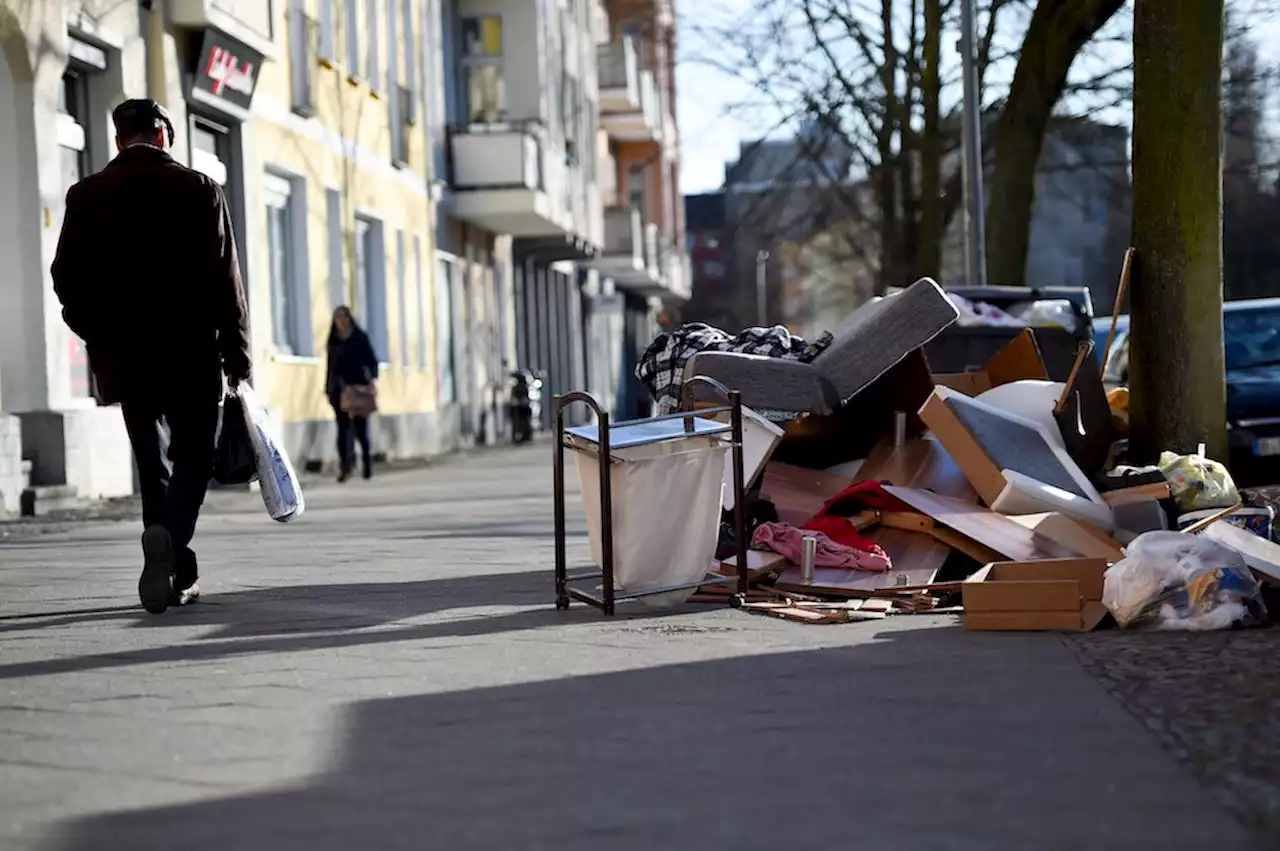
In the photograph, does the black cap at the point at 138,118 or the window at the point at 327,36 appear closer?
the black cap at the point at 138,118

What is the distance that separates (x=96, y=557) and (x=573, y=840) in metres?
8.18

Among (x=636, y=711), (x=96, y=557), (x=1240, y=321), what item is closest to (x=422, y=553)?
(x=96, y=557)

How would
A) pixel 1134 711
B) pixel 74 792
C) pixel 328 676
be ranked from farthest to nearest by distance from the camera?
1. pixel 328 676
2. pixel 1134 711
3. pixel 74 792

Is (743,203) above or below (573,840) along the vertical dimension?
above

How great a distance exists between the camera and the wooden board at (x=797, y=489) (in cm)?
1016

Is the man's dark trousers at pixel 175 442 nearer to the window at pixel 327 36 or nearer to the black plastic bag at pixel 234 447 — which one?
the black plastic bag at pixel 234 447

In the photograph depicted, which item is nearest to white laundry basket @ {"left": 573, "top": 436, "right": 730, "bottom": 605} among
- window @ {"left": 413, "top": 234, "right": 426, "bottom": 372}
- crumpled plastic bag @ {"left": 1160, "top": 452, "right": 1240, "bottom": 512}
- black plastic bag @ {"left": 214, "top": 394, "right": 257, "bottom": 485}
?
black plastic bag @ {"left": 214, "top": 394, "right": 257, "bottom": 485}

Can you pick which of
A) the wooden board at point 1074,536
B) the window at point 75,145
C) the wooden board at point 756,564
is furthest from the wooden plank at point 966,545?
the window at point 75,145

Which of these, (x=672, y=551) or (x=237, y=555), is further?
(x=237, y=555)

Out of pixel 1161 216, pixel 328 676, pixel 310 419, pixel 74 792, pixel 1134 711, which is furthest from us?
pixel 310 419

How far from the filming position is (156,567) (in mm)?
8312

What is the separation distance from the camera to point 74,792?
190 inches

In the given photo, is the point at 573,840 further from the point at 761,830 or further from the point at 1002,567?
the point at 1002,567

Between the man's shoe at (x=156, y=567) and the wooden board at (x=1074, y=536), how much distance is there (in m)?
3.56
